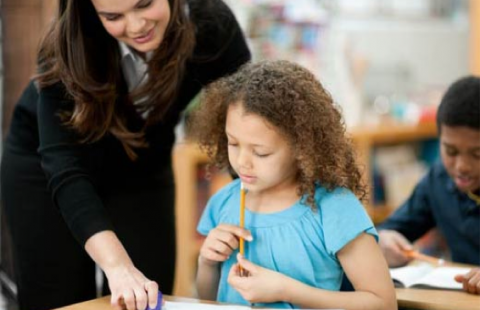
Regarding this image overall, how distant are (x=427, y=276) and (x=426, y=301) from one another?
234mm

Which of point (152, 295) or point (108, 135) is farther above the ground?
point (108, 135)

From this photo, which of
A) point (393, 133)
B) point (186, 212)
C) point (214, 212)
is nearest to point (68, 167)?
point (214, 212)

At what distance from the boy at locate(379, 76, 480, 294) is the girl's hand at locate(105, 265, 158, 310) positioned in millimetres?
616

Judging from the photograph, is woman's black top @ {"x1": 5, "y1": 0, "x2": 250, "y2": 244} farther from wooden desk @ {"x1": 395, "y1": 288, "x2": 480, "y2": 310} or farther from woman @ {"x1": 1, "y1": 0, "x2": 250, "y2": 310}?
wooden desk @ {"x1": 395, "y1": 288, "x2": 480, "y2": 310}

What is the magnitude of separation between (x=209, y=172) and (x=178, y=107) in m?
0.16

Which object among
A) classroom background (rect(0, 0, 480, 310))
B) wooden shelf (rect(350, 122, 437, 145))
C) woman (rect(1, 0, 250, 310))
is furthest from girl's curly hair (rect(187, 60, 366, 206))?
wooden shelf (rect(350, 122, 437, 145))

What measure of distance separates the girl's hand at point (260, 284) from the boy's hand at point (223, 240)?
0.08 m

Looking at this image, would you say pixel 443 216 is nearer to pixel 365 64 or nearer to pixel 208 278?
pixel 208 278

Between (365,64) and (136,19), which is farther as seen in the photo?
(365,64)

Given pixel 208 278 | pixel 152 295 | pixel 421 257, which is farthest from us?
pixel 421 257

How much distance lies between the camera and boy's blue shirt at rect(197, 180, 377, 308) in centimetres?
135

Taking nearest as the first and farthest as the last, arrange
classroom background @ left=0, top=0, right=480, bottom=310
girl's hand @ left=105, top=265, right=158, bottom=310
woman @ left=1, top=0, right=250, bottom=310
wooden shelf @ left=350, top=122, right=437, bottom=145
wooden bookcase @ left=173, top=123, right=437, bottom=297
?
girl's hand @ left=105, top=265, right=158, bottom=310 → woman @ left=1, top=0, right=250, bottom=310 → classroom background @ left=0, top=0, right=480, bottom=310 → wooden bookcase @ left=173, top=123, right=437, bottom=297 → wooden shelf @ left=350, top=122, right=437, bottom=145

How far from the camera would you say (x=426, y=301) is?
1.40 meters

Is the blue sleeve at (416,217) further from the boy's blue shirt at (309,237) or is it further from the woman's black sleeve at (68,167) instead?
the woman's black sleeve at (68,167)
